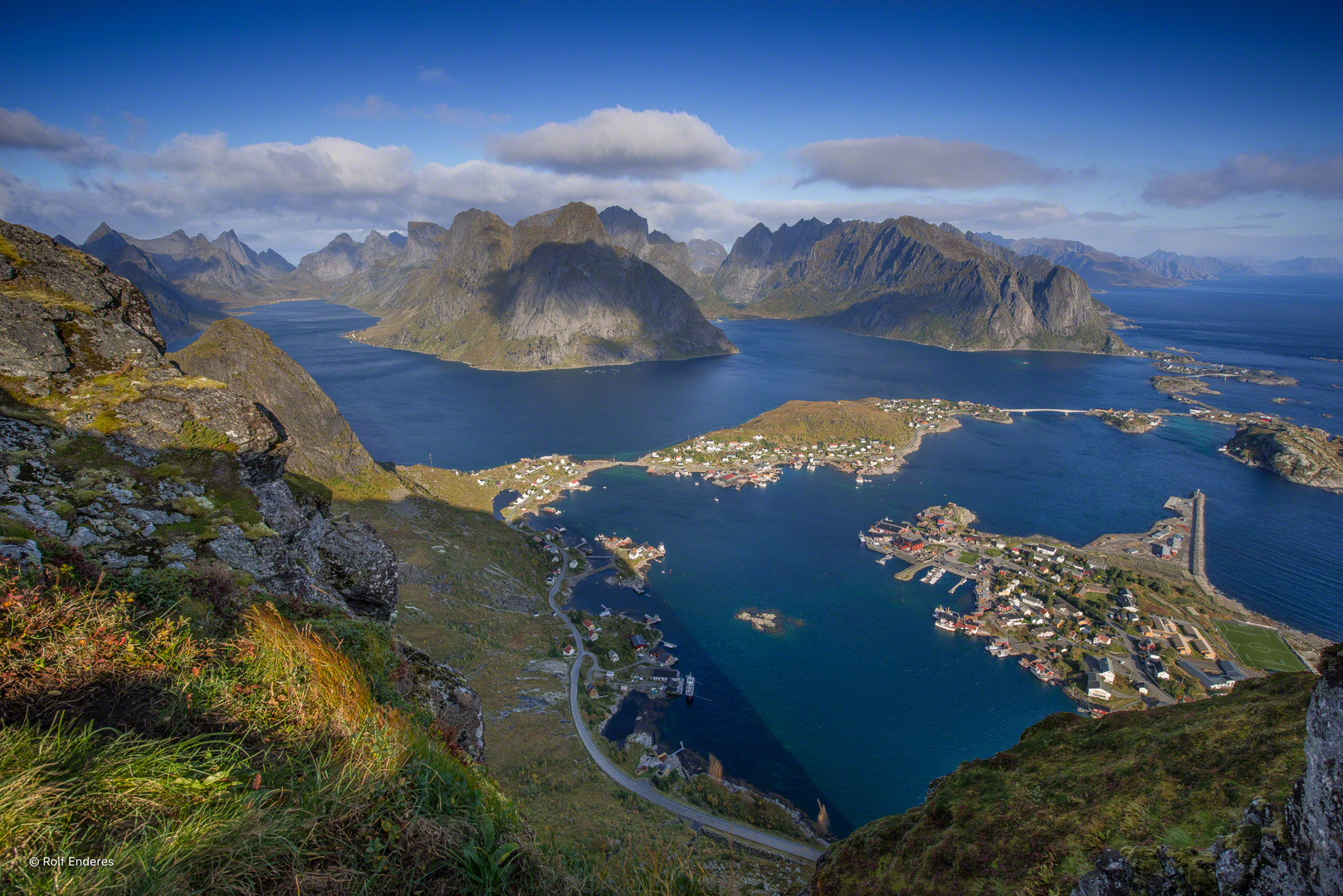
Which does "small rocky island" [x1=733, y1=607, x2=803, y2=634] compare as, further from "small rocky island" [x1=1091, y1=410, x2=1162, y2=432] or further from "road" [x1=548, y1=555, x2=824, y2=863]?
"small rocky island" [x1=1091, y1=410, x2=1162, y2=432]

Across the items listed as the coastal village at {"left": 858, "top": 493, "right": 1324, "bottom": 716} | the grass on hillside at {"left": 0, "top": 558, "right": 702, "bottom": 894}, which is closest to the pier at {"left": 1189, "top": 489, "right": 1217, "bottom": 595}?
the coastal village at {"left": 858, "top": 493, "right": 1324, "bottom": 716}

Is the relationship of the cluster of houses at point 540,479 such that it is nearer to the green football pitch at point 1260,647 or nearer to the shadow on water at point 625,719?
the shadow on water at point 625,719

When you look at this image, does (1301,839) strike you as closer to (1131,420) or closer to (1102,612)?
(1102,612)

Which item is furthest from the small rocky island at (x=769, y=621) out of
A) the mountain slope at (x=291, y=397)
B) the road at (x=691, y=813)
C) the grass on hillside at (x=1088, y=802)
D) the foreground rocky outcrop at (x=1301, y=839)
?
the foreground rocky outcrop at (x=1301, y=839)

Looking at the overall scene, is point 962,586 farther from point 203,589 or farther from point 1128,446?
point 1128,446

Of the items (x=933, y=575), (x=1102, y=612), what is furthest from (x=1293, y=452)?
(x=933, y=575)

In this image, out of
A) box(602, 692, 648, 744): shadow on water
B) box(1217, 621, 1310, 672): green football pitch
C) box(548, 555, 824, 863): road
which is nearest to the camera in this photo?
box(548, 555, 824, 863): road
